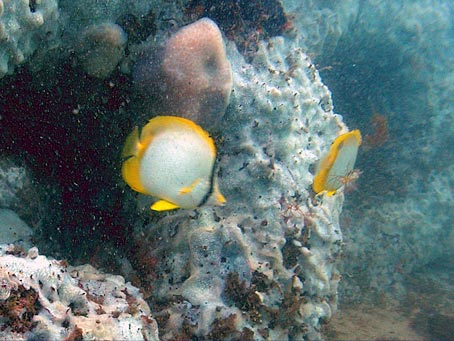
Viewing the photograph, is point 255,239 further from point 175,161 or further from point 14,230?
point 14,230

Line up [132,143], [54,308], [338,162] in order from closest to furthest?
[54,308], [132,143], [338,162]

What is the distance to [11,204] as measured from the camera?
13.9 ft

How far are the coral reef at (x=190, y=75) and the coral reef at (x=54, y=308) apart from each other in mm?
1964

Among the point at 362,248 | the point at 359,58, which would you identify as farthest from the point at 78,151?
the point at 359,58

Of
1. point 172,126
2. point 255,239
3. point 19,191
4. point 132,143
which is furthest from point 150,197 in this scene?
point 172,126

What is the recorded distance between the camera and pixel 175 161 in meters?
2.44

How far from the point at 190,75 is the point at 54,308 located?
2469 millimetres

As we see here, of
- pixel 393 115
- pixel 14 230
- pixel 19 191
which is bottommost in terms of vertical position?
pixel 393 115

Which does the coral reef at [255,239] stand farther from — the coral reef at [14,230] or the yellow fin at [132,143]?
the yellow fin at [132,143]

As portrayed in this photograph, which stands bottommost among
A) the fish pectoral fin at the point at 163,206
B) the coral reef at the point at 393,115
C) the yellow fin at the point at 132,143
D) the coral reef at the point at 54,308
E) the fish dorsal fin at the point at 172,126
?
the coral reef at the point at 393,115

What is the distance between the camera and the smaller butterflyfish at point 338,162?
117 inches

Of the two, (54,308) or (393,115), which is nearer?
(54,308)

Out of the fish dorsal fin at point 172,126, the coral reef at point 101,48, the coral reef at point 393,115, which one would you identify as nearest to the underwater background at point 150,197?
the coral reef at point 101,48

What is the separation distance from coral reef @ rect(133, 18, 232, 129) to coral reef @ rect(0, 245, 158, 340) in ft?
6.45
